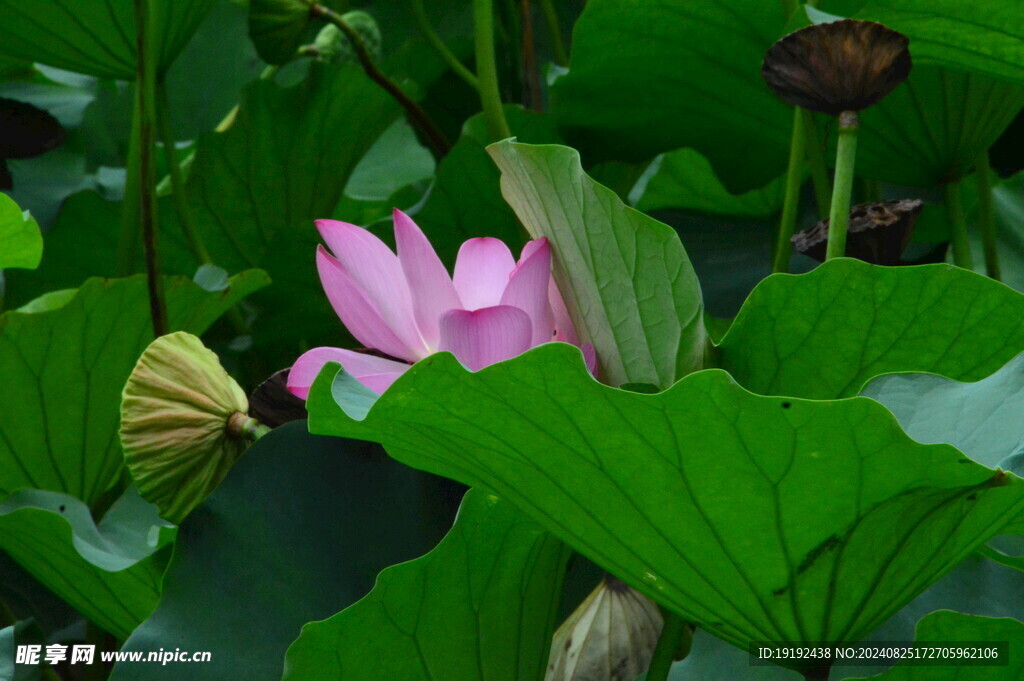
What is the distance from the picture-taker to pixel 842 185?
19.6 inches

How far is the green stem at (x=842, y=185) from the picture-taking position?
1.64 feet

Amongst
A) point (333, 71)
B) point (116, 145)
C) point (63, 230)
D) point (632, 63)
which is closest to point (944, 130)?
point (632, 63)

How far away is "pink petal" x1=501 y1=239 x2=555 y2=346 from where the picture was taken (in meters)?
0.41

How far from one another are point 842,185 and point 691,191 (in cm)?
51

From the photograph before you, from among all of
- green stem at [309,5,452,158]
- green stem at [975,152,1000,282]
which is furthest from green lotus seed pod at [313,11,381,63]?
green stem at [975,152,1000,282]

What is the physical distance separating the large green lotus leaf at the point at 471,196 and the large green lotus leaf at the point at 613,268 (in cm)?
37

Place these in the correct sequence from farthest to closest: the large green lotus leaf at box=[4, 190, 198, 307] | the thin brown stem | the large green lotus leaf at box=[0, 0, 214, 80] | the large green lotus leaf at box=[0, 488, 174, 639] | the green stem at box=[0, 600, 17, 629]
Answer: the thin brown stem, the large green lotus leaf at box=[4, 190, 198, 307], the large green lotus leaf at box=[0, 0, 214, 80], the green stem at box=[0, 600, 17, 629], the large green lotus leaf at box=[0, 488, 174, 639]

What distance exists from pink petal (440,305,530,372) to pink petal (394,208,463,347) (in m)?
0.04

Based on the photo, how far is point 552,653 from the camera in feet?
1.64

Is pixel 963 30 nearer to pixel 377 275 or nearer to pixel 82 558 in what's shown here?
pixel 377 275

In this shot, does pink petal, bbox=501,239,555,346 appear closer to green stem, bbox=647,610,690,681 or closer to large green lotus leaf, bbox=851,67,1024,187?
green stem, bbox=647,610,690,681

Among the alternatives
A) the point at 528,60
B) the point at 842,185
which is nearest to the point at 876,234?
the point at 842,185

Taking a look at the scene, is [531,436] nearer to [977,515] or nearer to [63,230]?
[977,515]

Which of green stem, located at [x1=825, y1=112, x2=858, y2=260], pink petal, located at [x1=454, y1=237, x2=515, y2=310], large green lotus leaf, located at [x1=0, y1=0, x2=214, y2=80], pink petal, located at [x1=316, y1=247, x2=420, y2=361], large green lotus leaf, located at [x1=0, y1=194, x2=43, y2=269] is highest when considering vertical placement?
large green lotus leaf, located at [x1=0, y1=0, x2=214, y2=80]
